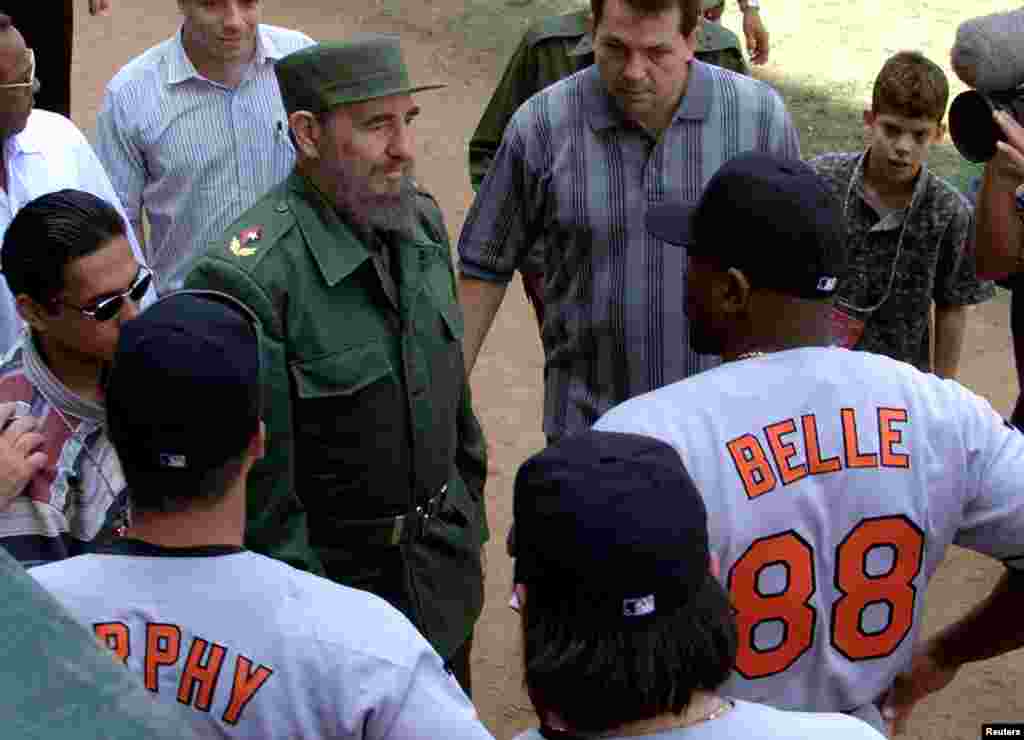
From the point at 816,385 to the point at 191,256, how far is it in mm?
2559

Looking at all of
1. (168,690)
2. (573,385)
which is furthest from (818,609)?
(573,385)

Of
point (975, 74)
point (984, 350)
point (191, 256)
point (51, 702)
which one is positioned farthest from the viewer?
point (984, 350)

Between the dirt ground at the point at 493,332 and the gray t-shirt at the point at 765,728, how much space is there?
9.58ft

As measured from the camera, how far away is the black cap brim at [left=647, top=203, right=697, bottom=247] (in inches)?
128

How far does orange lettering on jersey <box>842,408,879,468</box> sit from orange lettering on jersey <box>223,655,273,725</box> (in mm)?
1060

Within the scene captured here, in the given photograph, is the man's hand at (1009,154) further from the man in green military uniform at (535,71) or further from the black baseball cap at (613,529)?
the black baseball cap at (613,529)

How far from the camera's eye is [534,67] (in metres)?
5.17

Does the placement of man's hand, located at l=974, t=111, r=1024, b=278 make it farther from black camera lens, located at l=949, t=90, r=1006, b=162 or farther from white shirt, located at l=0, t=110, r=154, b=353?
white shirt, located at l=0, t=110, r=154, b=353

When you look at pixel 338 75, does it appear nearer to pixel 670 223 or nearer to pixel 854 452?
pixel 670 223

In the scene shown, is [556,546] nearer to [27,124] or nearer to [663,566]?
[663,566]

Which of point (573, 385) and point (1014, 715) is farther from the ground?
point (573, 385)

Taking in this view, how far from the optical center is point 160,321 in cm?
246

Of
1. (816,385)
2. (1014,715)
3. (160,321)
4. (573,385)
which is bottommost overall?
(1014,715)

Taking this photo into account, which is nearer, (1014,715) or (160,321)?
(160,321)
